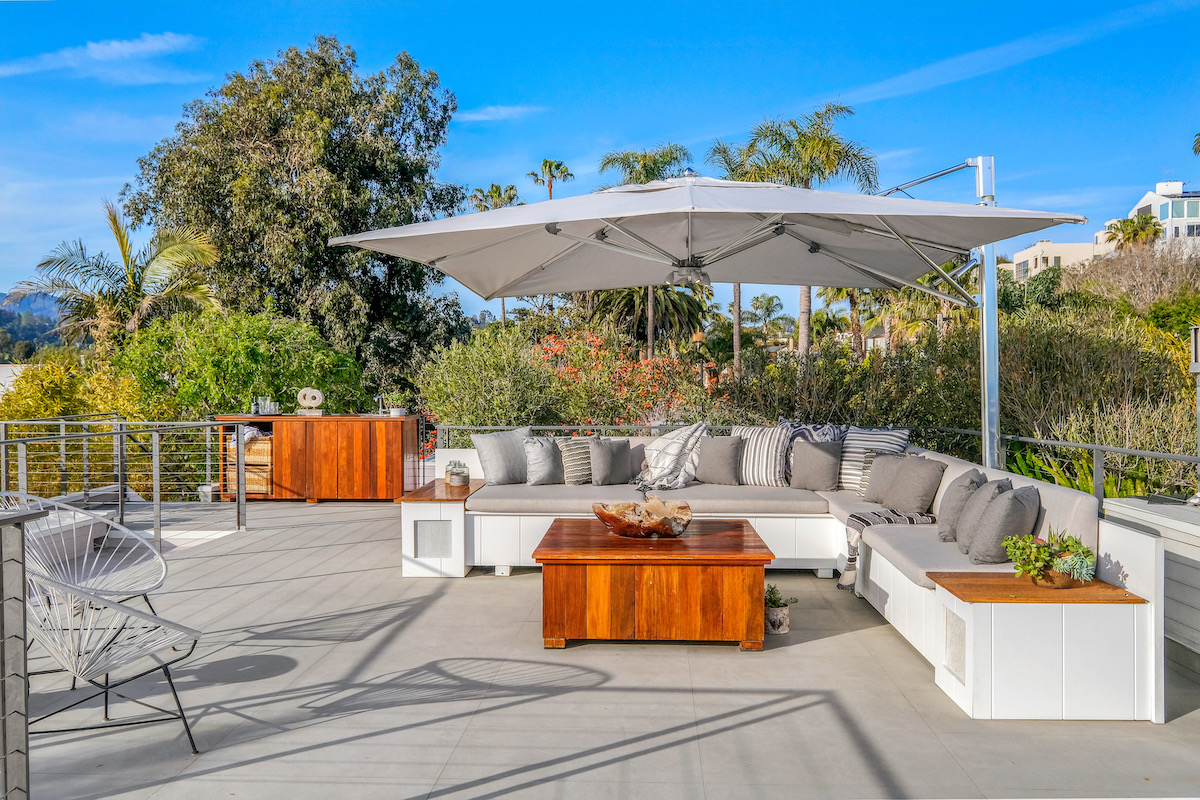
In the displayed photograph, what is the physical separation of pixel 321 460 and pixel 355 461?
1.18 feet

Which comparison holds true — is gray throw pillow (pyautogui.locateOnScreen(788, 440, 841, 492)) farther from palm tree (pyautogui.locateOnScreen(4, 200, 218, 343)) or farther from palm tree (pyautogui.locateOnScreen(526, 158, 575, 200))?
palm tree (pyautogui.locateOnScreen(526, 158, 575, 200))

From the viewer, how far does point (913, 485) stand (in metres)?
4.82

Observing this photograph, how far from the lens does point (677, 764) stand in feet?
8.78

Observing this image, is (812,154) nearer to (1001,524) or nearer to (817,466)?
(817,466)

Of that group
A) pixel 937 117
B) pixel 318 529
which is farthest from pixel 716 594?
pixel 937 117

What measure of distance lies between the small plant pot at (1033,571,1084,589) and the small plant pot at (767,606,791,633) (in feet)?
4.13

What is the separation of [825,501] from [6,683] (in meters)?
4.45

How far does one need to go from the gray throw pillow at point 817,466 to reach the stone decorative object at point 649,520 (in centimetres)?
159

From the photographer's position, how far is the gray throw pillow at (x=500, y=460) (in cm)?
604

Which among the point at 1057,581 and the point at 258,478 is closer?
the point at 1057,581

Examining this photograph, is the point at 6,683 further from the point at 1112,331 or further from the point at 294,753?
the point at 1112,331

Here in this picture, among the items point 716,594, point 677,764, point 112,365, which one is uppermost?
point 112,365

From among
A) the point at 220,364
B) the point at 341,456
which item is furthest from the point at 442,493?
the point at 220,364

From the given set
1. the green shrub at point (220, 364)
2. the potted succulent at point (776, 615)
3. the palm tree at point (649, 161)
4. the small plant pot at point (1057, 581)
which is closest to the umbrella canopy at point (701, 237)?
the small plant pot at point (1057, 581)
